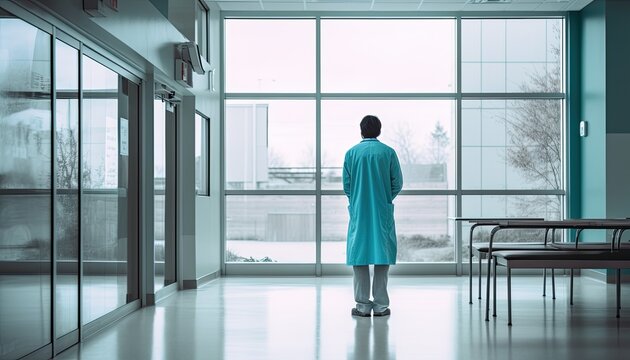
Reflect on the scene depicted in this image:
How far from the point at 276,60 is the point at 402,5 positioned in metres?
1.55

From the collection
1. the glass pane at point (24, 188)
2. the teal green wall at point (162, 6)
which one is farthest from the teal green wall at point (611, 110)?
the glass pane at point (24, 188)

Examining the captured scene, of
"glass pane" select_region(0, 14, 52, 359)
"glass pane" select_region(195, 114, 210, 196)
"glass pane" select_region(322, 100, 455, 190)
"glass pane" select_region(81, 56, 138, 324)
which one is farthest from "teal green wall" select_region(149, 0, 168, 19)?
"glass pane" select_region(0, 14, 52, 359)

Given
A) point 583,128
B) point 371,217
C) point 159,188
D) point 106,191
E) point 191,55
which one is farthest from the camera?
point 583,128

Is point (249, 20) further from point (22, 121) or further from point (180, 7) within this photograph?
point (22, 121)

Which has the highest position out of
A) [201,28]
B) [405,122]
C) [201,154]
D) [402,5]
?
[402,5]

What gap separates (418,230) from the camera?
29.7ft

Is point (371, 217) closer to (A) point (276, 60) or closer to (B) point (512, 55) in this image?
(A) point (276, 60)

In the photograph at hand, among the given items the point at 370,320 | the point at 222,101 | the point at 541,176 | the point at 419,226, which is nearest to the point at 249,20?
the point at 222,101

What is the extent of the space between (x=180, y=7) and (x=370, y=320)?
363 cm

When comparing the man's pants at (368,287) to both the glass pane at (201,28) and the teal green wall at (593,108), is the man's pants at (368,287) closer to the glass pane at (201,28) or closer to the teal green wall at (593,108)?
the glass pane at (201,28)

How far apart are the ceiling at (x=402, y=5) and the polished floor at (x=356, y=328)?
313cm

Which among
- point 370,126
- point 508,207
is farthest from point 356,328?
point 508,207

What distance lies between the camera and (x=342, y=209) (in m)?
9.12

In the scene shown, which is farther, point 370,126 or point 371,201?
point 370,126
